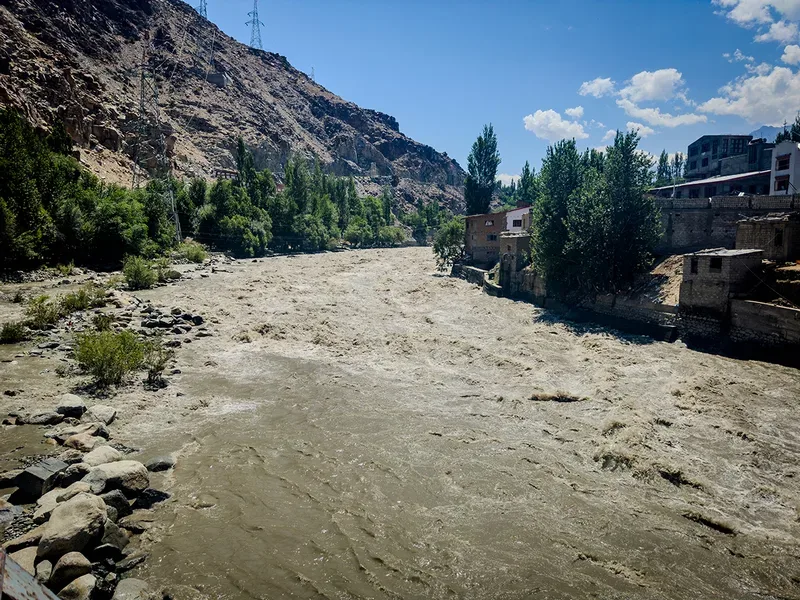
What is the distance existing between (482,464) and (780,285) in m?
16.1

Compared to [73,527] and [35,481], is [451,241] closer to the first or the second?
[35,481]

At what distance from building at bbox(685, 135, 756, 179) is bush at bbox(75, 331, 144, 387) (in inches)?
2351

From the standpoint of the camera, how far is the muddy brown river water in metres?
6.96

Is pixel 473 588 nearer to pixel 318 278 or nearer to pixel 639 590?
pixel 639 590

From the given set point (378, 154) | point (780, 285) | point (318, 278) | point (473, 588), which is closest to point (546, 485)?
point (473, 588)

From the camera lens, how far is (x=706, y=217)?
26578 millimetres

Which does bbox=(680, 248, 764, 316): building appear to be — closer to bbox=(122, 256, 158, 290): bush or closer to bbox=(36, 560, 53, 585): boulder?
bbox=(36, 560, 53, 585): boulder

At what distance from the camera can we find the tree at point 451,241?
4612cm

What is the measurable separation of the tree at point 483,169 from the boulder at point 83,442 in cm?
5555

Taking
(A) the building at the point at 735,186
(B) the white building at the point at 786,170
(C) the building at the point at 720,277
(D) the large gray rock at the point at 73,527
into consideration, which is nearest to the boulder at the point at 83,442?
(D) the large gray rock at the point at 73,527

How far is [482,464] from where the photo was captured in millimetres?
10281

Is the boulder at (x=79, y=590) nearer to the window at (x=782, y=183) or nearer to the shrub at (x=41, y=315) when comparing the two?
the shrub at (x=41, y=315)

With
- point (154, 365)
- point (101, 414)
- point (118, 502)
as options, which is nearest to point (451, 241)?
point (154, 365)

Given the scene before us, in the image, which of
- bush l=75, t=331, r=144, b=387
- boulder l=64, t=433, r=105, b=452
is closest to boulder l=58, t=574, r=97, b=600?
boulder l=64, t=433, r=105, b=452
